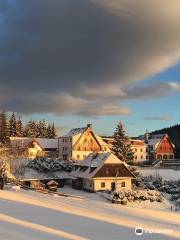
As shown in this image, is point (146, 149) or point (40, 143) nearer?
point (40, 143)

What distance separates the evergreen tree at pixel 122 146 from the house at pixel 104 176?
729 inches

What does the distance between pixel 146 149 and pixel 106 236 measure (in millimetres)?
100916

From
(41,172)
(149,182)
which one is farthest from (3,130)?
(149,182)

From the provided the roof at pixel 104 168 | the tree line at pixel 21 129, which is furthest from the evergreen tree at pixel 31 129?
the roof at pixel 104 168

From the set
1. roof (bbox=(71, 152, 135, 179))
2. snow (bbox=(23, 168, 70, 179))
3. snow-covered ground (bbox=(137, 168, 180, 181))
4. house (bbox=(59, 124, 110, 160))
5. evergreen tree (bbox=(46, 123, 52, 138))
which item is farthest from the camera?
evergreen tree (bbox=(46, 123, 52, 138))

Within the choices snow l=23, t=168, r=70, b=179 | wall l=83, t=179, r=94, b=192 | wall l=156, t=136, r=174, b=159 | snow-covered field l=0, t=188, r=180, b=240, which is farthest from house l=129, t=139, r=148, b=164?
snow-covered field l=0, t=188, r=180, b=240

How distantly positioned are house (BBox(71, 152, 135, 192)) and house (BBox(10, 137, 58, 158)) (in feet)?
86.9

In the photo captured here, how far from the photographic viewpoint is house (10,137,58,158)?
97.3m

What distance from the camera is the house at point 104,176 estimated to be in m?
63.8

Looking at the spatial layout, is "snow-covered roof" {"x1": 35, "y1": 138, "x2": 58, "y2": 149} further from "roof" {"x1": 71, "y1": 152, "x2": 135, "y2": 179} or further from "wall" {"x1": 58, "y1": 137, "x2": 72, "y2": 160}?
"roof" {"x1": 71, "y1": 152, "x2": 135, "y2": 179}

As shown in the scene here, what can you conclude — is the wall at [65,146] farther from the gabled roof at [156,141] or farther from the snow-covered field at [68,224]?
the snow-covered field at [68,224]

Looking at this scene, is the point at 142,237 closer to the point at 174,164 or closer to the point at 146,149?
the point at 174,164

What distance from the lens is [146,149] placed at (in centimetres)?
12000

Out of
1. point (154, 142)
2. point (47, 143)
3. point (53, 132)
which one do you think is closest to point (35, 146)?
point (47, 143)
